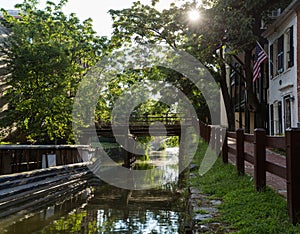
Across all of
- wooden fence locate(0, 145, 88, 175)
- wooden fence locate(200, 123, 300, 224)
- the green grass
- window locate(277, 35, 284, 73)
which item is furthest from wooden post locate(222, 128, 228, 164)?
window locate(277, 35, 284, 73)

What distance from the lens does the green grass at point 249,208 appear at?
4770 millimetres

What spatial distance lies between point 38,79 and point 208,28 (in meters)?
9.53

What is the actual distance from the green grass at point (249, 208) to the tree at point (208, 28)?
35.6 ft

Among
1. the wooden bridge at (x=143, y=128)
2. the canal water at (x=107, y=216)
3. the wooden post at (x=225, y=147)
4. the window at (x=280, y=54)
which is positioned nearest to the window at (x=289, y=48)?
the window at (x=280, y=54)

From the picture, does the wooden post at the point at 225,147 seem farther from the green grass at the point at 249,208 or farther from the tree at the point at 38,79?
the tree at the point at 38,79

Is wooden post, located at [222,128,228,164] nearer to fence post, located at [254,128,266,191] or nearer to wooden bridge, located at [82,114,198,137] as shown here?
fence post, located at [254,128,266,191]

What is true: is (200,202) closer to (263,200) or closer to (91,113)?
(263,200)

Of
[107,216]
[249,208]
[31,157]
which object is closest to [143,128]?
[31,157]

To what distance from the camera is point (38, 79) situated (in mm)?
21641

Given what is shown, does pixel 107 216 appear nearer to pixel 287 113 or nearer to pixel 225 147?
pixel 225 147

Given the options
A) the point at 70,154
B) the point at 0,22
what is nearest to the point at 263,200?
the point at 70,154

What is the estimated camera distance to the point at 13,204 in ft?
35.4

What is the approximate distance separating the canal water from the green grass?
1343 millimetres

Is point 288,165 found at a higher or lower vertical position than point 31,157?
higher
